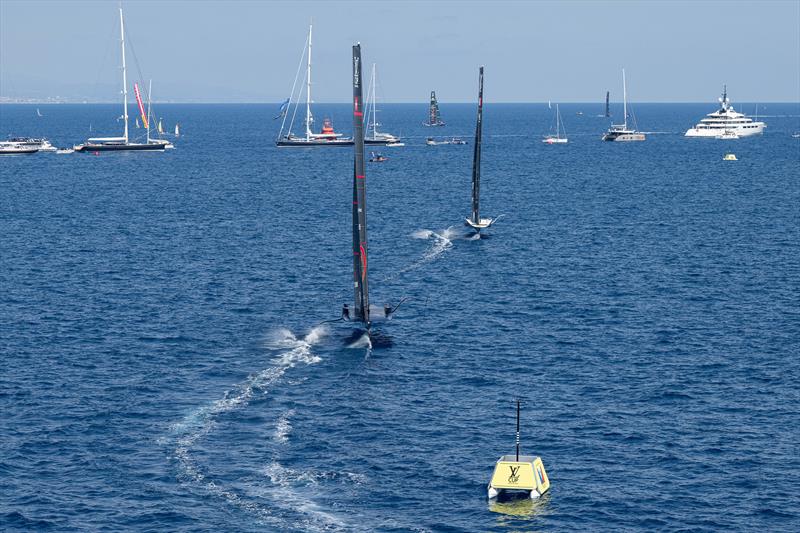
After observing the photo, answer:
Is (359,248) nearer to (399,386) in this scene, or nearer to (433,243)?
(399,386)

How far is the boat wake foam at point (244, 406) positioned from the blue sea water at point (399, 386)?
0.67 feet

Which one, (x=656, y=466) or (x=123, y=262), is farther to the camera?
(x=123, y=262)

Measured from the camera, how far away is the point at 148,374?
87.3 metres

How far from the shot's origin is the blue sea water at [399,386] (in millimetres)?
63375

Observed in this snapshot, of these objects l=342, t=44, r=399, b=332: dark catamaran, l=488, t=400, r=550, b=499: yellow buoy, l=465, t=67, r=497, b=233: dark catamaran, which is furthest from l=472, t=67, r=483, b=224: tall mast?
l=488, t=400, r=550, b=499: yellow buoy

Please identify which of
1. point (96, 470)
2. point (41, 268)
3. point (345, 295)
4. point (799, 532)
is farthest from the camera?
point (41, 268)

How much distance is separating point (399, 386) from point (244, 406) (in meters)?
12.5

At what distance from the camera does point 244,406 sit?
7862 centimetres

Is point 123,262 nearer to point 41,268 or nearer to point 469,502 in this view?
point 41,268

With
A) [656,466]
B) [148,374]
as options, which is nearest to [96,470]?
[148,374]

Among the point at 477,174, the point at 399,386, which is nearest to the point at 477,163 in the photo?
the point at 477,174

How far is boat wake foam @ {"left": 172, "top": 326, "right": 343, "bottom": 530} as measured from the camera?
6128 centimetres

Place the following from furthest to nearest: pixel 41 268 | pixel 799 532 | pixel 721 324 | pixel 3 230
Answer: pixel 3 230
pixel 41 268
pixel 721 324
pixel 799 532

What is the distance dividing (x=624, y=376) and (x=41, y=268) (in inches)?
2920
